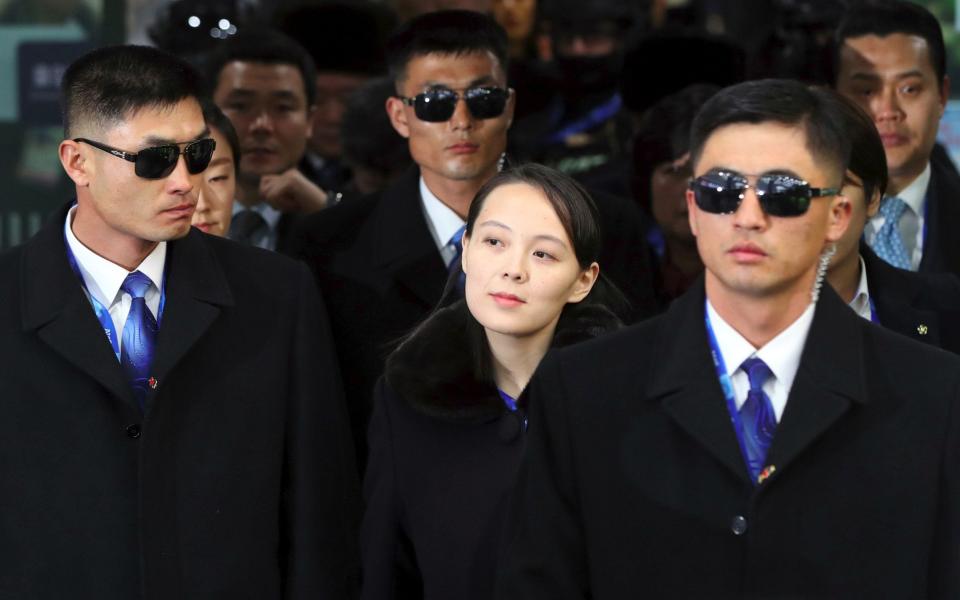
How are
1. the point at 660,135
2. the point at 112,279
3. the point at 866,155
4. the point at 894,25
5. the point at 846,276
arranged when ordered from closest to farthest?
the point at 112,279, the point at 866,155, the point at 846,276, the point at 894,25, the point at 660,135

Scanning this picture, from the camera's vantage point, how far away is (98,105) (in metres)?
4.30

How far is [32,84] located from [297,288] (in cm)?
313

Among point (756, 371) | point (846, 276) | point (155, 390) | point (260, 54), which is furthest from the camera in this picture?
point (260, 54)

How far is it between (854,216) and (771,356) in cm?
121

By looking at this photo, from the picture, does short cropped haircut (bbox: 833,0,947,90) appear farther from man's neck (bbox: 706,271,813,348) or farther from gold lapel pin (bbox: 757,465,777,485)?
gold lapel pin (bbox: 757,465,777,485)

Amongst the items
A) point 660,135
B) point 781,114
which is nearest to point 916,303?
point 781,114

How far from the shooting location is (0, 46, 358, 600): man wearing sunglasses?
13.4 ft

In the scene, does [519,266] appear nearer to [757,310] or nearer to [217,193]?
[757,310]

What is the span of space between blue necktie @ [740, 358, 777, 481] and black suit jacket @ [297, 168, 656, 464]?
170 centimetres

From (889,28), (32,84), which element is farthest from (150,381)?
(32,84)

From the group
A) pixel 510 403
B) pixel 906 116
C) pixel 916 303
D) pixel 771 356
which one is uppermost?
pixel 906 116

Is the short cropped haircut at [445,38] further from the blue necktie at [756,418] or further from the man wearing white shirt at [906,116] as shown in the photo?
the blue necktie at [756,418]

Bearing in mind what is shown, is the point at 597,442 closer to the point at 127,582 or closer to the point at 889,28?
the point at 127,582

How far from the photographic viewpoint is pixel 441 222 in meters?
5.50
